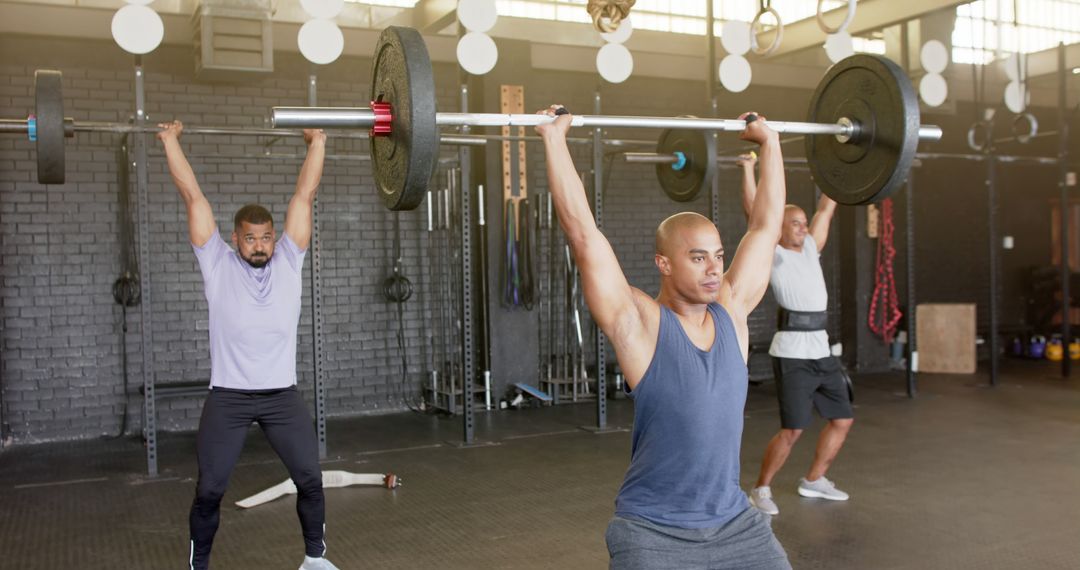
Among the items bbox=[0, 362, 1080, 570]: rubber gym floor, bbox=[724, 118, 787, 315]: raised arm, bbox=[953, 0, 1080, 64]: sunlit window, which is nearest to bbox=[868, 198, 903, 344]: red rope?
bbox=[953, 0, 1080, 64]: sunlit window

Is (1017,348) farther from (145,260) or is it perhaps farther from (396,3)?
(145,260)

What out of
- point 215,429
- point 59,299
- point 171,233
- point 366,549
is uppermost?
point 171,233

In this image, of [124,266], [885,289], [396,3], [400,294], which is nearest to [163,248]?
[124,266]

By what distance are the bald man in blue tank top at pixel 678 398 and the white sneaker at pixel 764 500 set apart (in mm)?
2084

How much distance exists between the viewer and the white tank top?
164 inches

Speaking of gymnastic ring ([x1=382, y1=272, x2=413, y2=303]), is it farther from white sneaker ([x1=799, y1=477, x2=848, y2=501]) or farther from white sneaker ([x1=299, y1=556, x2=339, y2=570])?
white sneaker ([x1=299, y1=556, x2=339, y2=570])

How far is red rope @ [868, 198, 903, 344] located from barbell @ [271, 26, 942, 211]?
234 inches

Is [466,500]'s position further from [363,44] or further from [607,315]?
[363,44]

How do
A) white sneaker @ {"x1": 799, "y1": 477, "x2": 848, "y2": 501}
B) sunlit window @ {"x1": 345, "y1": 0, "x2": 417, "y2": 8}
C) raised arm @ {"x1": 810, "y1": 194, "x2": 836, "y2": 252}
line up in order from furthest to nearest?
sunlit window @ {"x1": 345, "y1": 0, "x2": 417, "y2": 8}
raised arm @ {"x1": 810, "y1": 194, "x2": 836, "y2": 252}
white sneaker @ {"x1": 799, "y1": 477, "x2": 848, "y2": 501}

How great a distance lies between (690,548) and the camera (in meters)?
1.93

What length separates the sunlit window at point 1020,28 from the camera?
9211 millimetres

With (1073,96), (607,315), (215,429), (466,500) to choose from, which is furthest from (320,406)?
(1073,96)

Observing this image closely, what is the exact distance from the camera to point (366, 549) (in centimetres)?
366

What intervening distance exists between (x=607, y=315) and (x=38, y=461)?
4.69 meters
